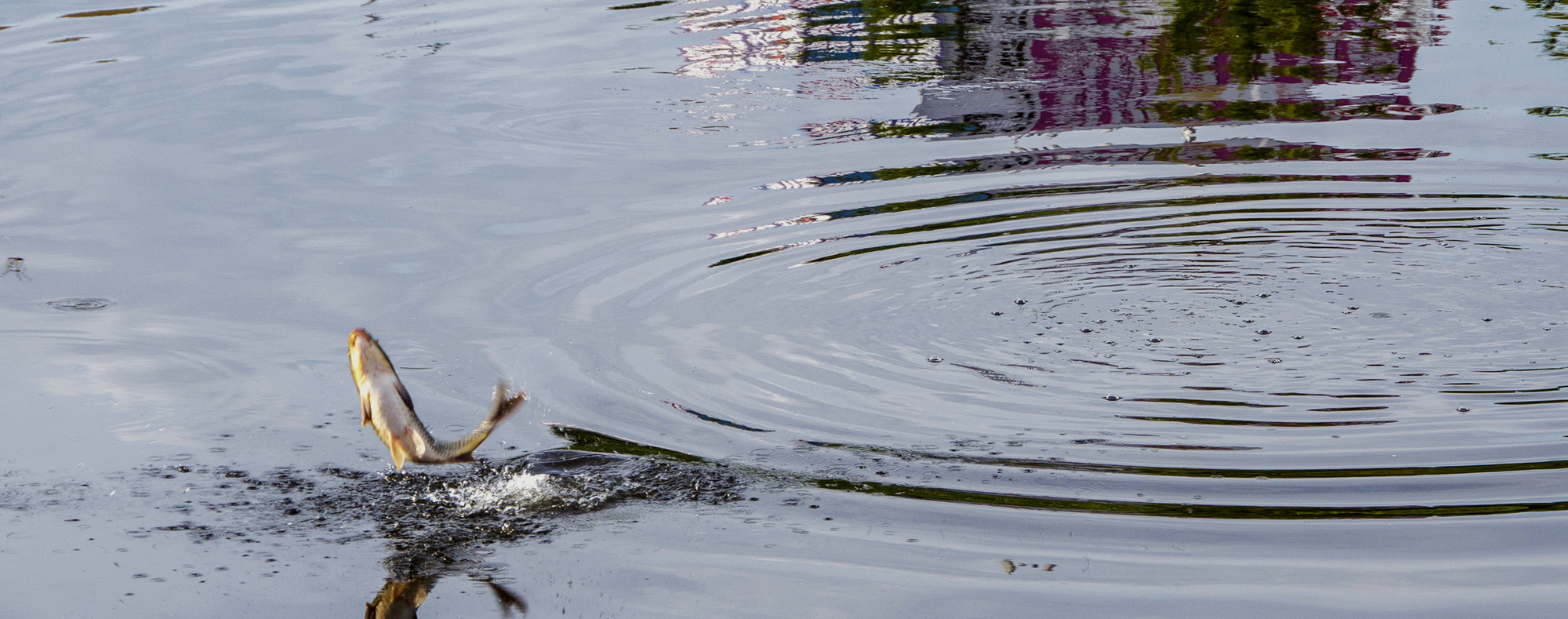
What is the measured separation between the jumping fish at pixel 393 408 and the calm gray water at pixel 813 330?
1.32ft

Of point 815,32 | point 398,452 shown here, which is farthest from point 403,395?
point 815,32

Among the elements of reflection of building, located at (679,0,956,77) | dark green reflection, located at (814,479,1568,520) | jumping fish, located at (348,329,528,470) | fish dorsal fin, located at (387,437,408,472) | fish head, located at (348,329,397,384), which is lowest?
dark green reflection, located at (814,479,1568,520)

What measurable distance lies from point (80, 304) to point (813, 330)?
151 inches

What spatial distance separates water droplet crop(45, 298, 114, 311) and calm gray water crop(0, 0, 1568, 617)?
0.39ft

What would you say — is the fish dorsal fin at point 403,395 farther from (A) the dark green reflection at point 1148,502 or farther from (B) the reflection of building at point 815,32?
(B) the reflection of building at point 815,32

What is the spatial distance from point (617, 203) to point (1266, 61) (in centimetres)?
597

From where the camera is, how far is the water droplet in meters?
7.62

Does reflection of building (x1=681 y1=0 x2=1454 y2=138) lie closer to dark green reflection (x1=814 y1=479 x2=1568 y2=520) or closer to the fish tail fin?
dark green reflection (x1=814 y1=479 x2=1568 y2=520)

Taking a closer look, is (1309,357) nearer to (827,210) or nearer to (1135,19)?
(827,210)

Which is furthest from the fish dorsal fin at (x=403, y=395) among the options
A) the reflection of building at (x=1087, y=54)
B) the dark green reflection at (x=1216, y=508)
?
the reflection of building at (x=1087, y=54)

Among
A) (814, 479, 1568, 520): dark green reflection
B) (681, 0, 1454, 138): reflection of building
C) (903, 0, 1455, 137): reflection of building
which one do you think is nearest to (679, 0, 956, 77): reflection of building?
(681, 0, 1454, 138): reflection of building

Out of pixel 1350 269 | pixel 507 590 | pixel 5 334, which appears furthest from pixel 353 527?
pixel 1350 269

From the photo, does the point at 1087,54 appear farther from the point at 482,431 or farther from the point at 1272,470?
the point at 482,431

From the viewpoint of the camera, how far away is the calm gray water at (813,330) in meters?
4.84
